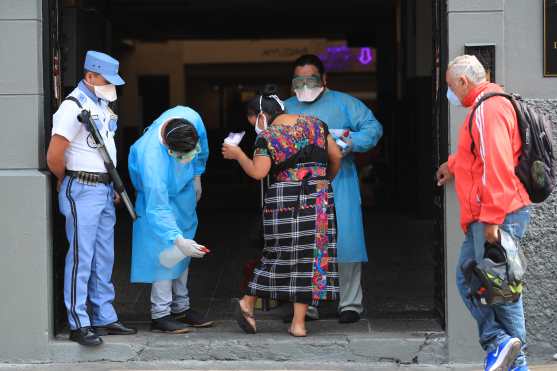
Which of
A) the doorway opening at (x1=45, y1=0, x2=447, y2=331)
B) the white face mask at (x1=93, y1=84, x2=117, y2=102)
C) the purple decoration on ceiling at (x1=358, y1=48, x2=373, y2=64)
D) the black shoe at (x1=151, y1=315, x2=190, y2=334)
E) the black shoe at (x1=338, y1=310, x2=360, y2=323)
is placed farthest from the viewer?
the purple decoration on ceiling at (x1=358, y1=48, x2=373, y2=64)

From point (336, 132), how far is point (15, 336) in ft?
8.60

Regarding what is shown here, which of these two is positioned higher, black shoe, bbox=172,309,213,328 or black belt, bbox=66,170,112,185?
black belt, bbox=66,170,112,185

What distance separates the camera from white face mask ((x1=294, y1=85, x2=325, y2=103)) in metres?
6.83

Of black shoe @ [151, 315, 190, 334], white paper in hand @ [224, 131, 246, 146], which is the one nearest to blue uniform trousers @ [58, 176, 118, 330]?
black shoe @ [151, 315, 190, 334]

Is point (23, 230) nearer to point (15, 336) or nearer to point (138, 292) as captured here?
point (15, 336)

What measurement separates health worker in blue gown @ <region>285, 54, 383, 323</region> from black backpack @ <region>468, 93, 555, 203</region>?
1823mm

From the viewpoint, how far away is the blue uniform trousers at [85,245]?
6156 mm

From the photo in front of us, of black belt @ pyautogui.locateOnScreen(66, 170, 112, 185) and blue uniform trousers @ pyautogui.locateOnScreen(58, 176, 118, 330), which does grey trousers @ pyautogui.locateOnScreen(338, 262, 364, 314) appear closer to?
blue uniform trousers @ pyautogui.locateOnScreen(58, 176, 118, 330)

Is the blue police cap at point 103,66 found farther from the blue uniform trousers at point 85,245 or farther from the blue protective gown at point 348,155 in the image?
the blue protective gown at point 348,155

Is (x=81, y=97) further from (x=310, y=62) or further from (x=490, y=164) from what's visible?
(x=490, y=164)

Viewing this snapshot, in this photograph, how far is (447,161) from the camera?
5961 millimetres

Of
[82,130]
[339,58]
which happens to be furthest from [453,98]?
[339,58]

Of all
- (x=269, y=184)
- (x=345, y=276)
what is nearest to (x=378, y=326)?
(x=345, y=276)

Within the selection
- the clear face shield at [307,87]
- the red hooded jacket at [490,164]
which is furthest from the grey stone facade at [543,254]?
the clear face shield at [307,87]
